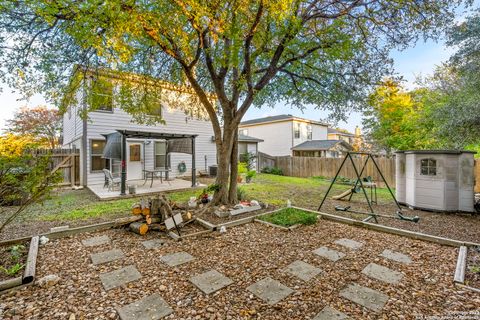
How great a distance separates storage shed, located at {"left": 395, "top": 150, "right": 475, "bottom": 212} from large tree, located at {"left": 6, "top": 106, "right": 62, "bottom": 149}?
23476 millimetres

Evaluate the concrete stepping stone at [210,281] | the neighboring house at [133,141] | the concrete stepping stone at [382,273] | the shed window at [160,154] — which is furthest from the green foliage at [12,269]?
the shed window at [160,154]

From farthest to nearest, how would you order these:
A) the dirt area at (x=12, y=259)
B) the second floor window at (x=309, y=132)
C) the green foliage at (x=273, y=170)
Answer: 1. the second floor window at (x=309, y=132)
2. the green foliage at (x=273, y=170)
3. the dirt area at (x=12, y=259)

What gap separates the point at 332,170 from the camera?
14.1m

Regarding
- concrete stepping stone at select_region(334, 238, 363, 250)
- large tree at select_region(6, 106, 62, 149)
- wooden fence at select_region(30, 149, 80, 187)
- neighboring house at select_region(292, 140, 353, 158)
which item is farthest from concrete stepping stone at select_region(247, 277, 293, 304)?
large tree at select_region(6, 106, 62, 149)

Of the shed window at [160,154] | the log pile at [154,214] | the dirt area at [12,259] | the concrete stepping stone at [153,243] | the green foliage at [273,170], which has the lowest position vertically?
the concrete stepping stone at [153,243]

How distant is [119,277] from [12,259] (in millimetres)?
1769

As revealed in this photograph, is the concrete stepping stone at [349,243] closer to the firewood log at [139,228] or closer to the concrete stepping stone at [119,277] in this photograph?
the concrete stepping stone at [119,277]

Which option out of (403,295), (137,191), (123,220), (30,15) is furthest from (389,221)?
(30,15)

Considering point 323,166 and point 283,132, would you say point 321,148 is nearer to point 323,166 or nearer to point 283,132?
point 283,132

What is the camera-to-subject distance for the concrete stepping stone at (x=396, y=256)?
3.18 m

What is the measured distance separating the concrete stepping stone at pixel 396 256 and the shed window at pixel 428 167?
402 centimetres

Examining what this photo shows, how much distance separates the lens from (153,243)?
3.79 meters

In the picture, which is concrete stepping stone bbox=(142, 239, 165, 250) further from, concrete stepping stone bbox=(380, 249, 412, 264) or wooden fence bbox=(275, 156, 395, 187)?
wooden fence bbox=(275, 156, 395, 187)

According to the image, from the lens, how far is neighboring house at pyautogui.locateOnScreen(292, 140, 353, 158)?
1953 centimetres
